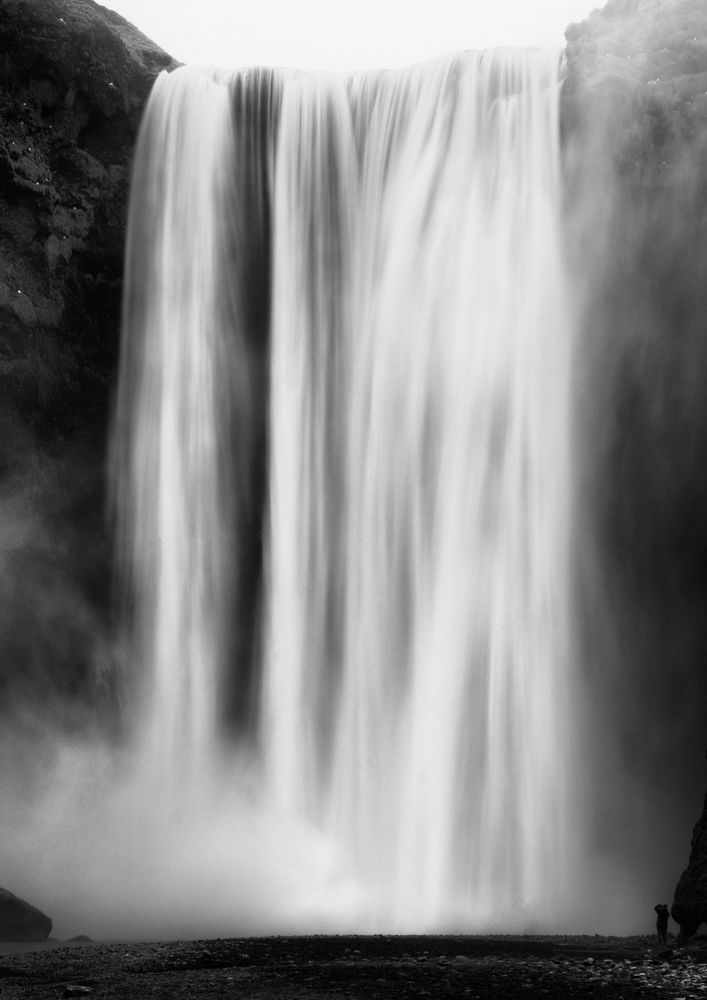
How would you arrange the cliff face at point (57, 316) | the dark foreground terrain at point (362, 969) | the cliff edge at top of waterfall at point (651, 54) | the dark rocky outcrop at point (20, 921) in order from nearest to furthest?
1. the dark foreground terrain at point (362, 969)
2. the dark rocky outcrop at point (20, 921)
3. the cliff edge at top of waterfall at point (651, 54)
4. the cliff face at point (57, 316)

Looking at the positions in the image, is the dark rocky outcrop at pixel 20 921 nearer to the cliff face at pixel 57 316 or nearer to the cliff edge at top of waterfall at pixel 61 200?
the cliff face at pixel 57 316

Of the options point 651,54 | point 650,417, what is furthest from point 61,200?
point 650,417

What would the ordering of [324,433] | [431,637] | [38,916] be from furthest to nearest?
[324,433] < [431,637] < [38,916]

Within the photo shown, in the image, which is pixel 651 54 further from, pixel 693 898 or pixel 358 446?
pixel 693 898

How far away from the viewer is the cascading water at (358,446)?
66.7 feet

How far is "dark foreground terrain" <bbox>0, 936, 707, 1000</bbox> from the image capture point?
10531mm

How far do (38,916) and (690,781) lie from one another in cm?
1190

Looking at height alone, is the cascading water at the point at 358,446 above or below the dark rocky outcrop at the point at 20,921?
above

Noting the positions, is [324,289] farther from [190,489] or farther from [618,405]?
[618,405]

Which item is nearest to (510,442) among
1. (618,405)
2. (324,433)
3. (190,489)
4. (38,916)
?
(618,405)

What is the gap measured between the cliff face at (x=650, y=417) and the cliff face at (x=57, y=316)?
9381 millimetres

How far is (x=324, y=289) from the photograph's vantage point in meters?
22.6

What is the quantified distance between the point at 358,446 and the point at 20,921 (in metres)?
10.2

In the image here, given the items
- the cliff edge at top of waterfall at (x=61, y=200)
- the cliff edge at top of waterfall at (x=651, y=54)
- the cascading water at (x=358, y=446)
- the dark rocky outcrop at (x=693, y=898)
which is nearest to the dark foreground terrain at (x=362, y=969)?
the dark rocky outcrop at (x=693, y=898)
